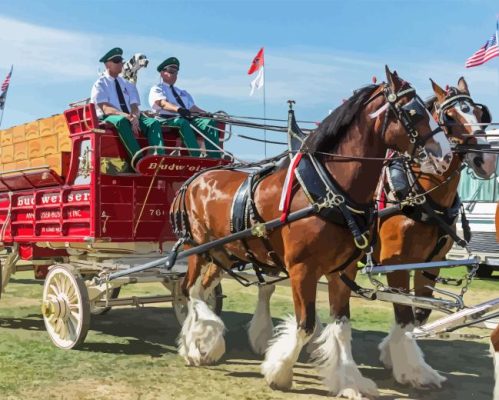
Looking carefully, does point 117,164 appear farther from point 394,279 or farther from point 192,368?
point 394,279

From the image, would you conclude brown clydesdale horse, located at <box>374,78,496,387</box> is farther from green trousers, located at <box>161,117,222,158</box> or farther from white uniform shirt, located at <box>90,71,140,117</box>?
white uniform shirt, located at <box>90,71,140,117</box>

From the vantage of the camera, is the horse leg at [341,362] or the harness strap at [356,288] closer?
the horse leg at [341,362]

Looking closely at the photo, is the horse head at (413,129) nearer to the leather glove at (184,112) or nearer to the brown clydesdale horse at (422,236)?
the brown clydesdale horse at (422,236)

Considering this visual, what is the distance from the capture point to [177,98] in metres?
7.86

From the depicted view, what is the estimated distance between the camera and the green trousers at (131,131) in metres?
6.66

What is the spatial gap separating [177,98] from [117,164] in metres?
1.54

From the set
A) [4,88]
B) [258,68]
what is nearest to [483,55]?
[258,68]

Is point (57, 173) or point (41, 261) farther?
point (41, 261)

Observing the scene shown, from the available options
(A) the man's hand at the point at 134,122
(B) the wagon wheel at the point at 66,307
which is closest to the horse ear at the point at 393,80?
(A) the man's hand at the point at 134,122

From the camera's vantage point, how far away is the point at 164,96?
7637 mm

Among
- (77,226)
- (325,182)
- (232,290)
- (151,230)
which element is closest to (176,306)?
(151,230)

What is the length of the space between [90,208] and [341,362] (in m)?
3.17

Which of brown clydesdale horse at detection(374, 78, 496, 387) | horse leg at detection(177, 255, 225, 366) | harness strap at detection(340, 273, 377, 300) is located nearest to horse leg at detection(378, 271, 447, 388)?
brown clydesdale horse at detection(374, 78, 496, 387)

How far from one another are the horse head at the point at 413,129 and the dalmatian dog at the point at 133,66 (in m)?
4.45
